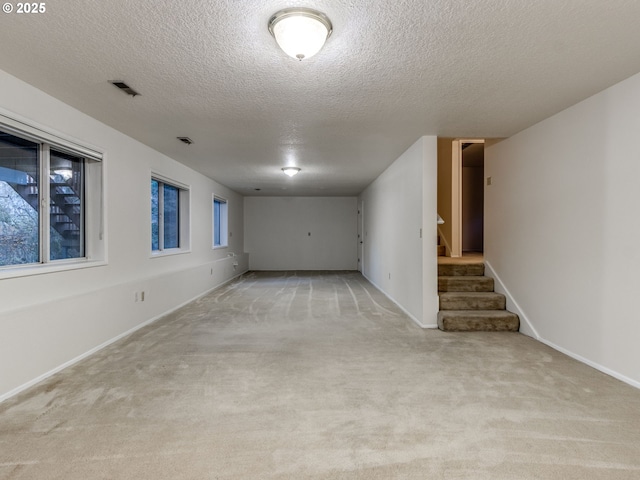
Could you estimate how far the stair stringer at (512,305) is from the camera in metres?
3.90

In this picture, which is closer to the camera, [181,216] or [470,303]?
[470,303]

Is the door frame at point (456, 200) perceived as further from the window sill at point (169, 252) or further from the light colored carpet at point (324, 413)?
the window sill at point (169, 252)

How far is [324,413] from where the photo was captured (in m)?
2.21

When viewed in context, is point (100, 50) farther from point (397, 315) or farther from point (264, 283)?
point (264, 283)

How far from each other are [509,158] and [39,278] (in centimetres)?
490

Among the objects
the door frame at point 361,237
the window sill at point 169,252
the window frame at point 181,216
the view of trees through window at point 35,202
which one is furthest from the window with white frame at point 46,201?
the door frame at point 361,237

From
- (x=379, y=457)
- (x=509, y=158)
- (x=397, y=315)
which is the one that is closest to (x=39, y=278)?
(x=379, y=457)

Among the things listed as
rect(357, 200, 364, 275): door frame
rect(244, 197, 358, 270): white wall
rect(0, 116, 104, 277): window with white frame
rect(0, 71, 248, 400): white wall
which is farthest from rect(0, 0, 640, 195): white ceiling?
rect(244, 197, 358, 270): white wall

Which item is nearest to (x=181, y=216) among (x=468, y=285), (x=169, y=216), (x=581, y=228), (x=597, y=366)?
(x=169, y=216)

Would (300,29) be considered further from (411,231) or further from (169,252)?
(169,252)

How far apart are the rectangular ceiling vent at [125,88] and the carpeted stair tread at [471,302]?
3.85m

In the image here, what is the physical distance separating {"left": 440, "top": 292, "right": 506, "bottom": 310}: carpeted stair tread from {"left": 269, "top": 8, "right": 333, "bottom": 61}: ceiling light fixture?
3388mm

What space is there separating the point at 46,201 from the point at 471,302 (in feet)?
15.0

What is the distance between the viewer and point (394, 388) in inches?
101
